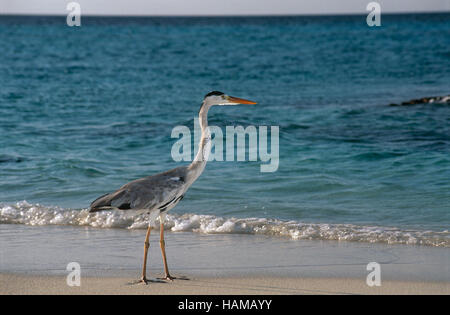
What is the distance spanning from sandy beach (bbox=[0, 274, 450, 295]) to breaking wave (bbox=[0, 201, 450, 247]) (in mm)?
1453

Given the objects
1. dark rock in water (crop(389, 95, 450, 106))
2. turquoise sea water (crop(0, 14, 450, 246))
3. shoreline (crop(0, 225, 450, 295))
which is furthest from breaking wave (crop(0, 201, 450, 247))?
dark rock in water (crop(389, 95, 450, 106))

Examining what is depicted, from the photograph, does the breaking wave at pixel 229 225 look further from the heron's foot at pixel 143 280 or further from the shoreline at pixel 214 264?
the heron's foot at pixel 143 280

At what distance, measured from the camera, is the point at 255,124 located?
51.8 ft

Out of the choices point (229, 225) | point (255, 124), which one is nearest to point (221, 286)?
point (229, 225)

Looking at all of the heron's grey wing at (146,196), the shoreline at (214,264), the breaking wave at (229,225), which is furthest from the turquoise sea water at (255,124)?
the heron's grey wing at (146,196)

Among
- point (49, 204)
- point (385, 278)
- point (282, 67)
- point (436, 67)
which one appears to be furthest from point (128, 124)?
point (436, 67)

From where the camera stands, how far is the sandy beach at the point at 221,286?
5770 millimetres

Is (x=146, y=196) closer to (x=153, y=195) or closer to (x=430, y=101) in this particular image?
(x=153, y=195)

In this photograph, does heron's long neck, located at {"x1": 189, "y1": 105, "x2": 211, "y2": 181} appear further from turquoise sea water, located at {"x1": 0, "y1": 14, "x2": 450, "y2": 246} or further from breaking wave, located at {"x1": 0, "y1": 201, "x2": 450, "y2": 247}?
turquoise sea water, located at {"x1": 0, "y1": 14, "x2": 450, "y2": 246}

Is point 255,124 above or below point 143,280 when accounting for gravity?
above

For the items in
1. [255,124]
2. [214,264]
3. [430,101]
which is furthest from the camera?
[430,101]

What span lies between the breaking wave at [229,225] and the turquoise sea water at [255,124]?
0.08 ft

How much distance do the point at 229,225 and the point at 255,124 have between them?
7.82 meters

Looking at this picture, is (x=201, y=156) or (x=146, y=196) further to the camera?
(x=201, y=156)
